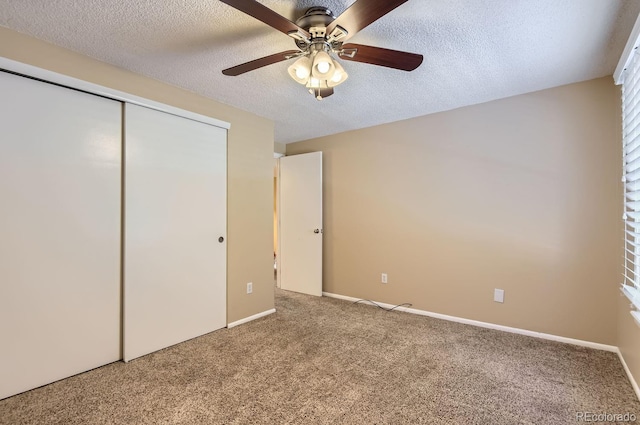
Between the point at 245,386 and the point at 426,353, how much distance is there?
1411 mm

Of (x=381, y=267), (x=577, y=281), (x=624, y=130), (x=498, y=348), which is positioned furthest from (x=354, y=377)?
(x=624, y=130)

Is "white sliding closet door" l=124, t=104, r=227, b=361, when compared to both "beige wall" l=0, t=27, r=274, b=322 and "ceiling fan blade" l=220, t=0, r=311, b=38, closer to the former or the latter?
"beige wall" l=0, t=27, r=274, b=322

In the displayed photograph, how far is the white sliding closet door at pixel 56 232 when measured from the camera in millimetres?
1739

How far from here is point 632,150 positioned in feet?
6.02

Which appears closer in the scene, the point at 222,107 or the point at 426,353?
the point at 426,353

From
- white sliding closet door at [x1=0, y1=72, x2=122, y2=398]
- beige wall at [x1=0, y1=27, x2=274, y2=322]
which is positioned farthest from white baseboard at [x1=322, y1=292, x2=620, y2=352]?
white sliding closet door at [x1=0, y1=72, x2=122, y2=398]

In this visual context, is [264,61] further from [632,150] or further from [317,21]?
[632,150]

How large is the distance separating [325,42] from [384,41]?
511mm

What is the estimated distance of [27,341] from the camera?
1.79 meters

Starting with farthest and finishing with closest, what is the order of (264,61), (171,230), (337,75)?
(171,230) → (337,75) → (264,61)

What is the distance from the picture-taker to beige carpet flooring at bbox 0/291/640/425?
1.61 m

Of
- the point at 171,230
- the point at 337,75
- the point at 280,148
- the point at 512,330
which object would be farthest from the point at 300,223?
the point at 512,330

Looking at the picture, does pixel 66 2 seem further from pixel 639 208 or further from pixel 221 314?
pixel 639 208

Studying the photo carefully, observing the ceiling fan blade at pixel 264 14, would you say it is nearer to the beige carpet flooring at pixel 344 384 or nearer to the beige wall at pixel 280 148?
the beige carpet flooring at pixel 344 384
